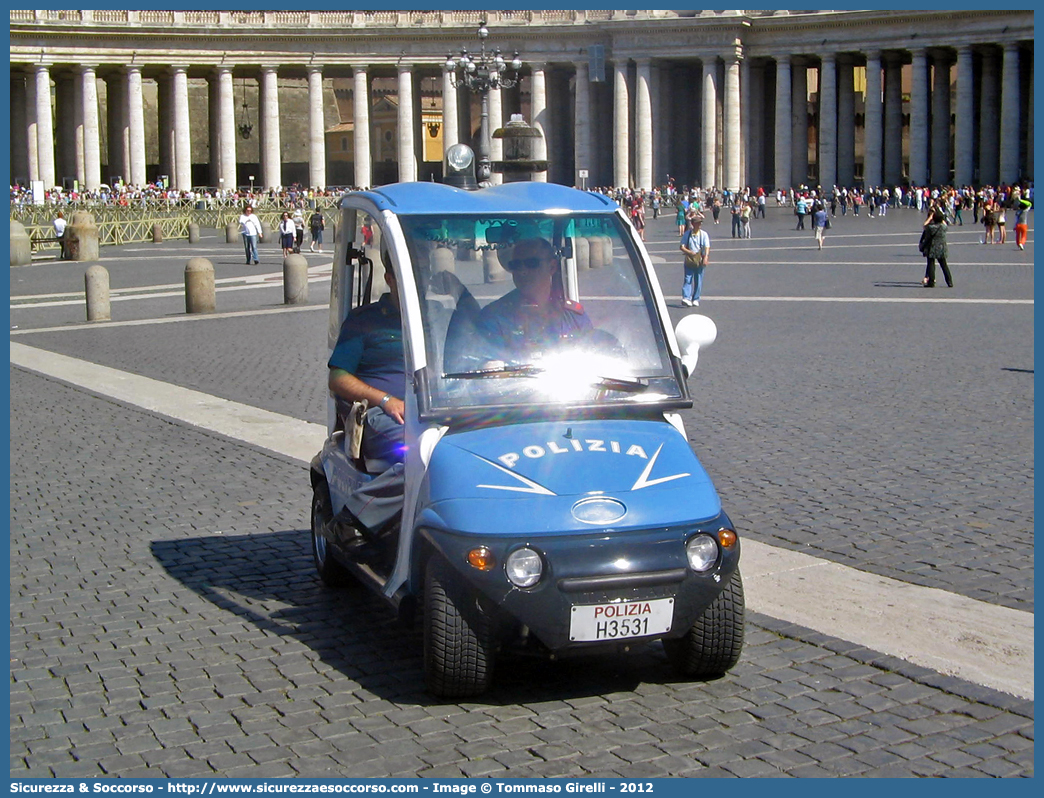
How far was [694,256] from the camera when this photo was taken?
21016 mm

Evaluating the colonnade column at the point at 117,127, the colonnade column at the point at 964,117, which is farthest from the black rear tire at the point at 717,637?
the colonnade column at the point at 117,127

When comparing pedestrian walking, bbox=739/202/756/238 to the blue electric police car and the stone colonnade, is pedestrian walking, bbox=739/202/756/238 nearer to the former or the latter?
the stone colonnade

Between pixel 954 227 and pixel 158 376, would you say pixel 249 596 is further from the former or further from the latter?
pixel 954 227

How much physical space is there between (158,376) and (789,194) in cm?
6189

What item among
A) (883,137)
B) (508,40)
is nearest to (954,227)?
(883,137)

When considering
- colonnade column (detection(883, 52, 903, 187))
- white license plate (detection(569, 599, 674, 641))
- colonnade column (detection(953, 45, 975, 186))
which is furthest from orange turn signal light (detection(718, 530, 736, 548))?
colonnade column (detection(883, 52, 903, 187))

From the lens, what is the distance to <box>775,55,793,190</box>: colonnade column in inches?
3162

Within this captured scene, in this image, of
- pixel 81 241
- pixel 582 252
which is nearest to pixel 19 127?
pixel 81 241

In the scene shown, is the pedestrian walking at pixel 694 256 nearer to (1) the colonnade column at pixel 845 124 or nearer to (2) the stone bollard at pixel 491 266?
(2) the stone bollard at pixel 491 266

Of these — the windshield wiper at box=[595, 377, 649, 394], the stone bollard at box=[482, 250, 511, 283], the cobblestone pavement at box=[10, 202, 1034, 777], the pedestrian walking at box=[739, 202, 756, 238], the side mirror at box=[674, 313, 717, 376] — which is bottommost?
the cobblestone pavement at box=[10, 202, 1034, 777]

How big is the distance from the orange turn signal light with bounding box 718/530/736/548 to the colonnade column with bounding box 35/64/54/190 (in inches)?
3079

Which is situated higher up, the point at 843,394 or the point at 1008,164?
the point at 1008,164

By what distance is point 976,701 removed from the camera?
16.8ft

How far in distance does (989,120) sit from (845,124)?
7.83 metres
